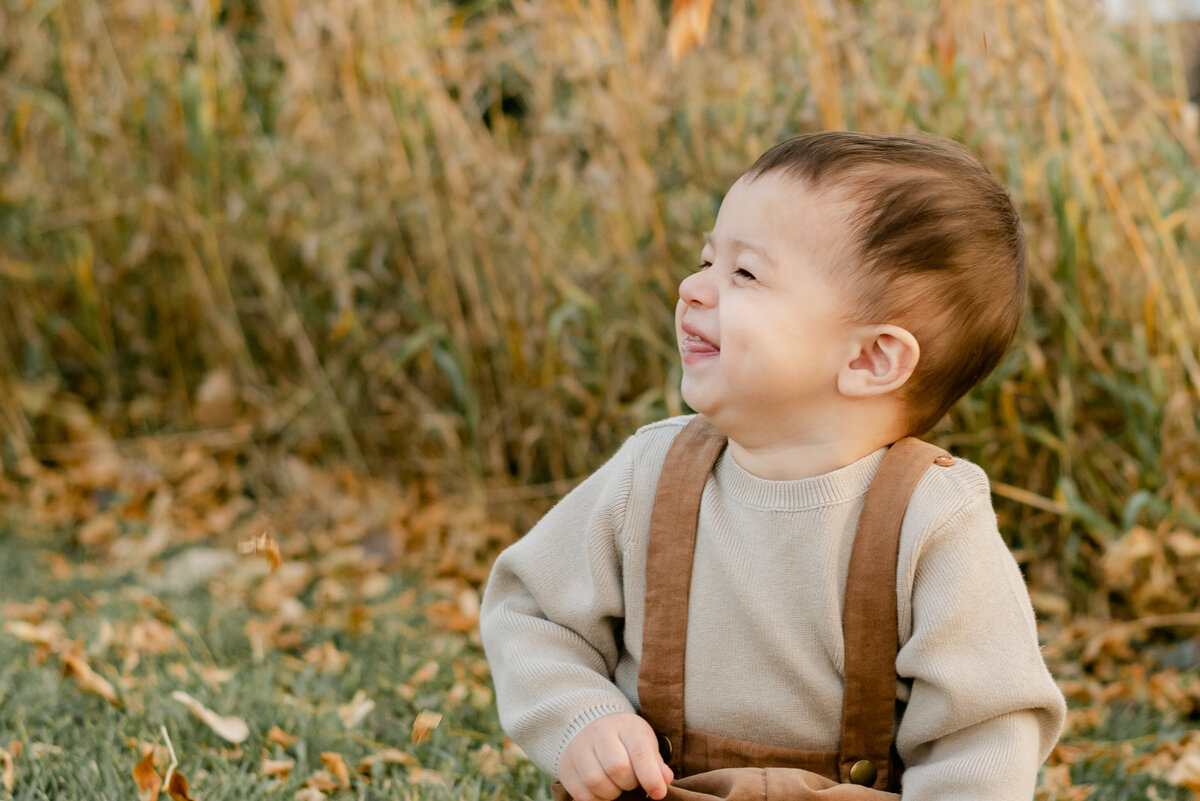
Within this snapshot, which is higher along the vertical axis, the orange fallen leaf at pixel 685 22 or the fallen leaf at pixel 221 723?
the orange fallen leaf at pixel 685 22

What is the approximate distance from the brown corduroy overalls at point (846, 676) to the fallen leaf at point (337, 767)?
15.0 inches

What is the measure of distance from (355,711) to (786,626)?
859 millimetres

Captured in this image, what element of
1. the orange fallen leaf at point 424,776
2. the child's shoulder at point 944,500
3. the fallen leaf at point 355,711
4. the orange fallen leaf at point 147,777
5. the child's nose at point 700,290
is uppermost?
the child's nose at point 700,290

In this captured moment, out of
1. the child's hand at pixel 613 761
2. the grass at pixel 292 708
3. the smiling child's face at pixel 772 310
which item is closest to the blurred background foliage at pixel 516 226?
the grass at pixel 292 708

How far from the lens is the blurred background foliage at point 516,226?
8.29 ft

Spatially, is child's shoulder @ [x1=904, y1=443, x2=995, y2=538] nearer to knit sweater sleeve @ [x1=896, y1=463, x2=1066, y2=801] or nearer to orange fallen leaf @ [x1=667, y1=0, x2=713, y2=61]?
knit sweater sleeve @ [x1=896, y1=463, x2=1066, y2=801]

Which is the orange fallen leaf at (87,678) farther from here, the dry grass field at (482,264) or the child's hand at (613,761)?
the child's hand at (613,761)

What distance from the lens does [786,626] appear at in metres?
1.40

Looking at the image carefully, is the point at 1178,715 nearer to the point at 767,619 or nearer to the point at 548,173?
the point at 767,619

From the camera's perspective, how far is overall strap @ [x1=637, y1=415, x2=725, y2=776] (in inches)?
56.8

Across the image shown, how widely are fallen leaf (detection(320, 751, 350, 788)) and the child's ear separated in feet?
2.87

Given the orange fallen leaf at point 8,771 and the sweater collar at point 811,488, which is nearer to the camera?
the sweater collar at point 811,488

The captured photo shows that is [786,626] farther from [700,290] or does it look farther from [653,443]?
[700,290]

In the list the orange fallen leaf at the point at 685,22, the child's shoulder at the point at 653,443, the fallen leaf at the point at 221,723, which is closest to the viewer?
the child's shoulder at the point at 653,443
